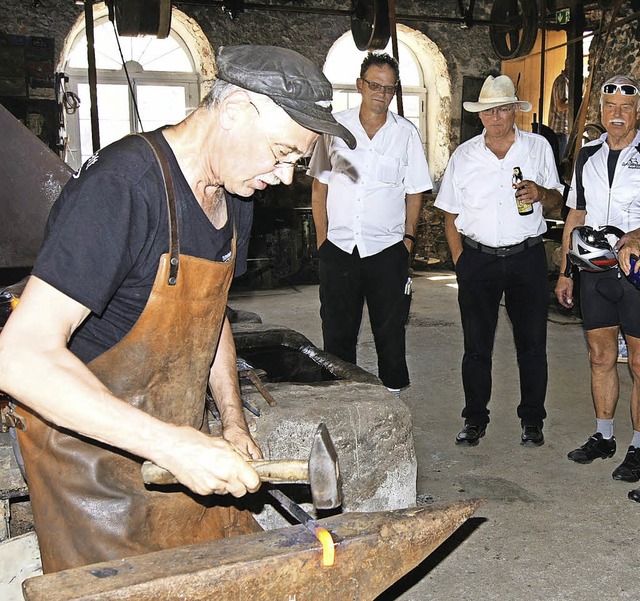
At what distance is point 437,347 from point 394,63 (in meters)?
2.87

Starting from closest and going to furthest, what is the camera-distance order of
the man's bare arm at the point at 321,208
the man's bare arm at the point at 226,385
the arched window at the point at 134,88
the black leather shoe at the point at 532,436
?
the man's bare arm at the point at 226,385 → the black leather shoe at the point at 532,436 → the man's bare arm at the point at 321,208 → the arched window at the point at 134,88

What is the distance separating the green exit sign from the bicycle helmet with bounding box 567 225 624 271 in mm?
6288

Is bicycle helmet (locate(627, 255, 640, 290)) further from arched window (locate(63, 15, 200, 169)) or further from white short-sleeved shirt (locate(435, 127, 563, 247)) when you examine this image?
arched window (locate(63, 15, 200, 169))

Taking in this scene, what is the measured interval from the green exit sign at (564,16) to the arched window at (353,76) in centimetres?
239

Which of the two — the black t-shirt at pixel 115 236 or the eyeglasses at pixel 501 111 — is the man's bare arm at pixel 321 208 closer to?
the eyeglasses at pixel 501 111

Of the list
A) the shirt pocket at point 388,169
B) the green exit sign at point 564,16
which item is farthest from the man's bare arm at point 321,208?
the green exit sign at point 564,16

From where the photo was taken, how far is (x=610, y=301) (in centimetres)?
374

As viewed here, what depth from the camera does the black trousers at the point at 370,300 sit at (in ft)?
13.9

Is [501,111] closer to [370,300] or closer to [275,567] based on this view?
[370,300]

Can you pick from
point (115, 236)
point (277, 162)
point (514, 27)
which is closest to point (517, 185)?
point (277, 162)

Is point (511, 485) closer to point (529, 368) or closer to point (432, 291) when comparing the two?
point (529, 368)

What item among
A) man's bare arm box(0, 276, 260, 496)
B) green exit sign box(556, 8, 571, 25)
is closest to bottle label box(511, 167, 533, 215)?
man's bare arm box(0, 276, 260, 496)

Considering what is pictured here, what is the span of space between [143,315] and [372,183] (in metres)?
2.84

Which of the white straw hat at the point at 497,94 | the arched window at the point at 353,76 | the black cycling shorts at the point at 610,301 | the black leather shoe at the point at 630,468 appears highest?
the arched window at the point at 353,76
